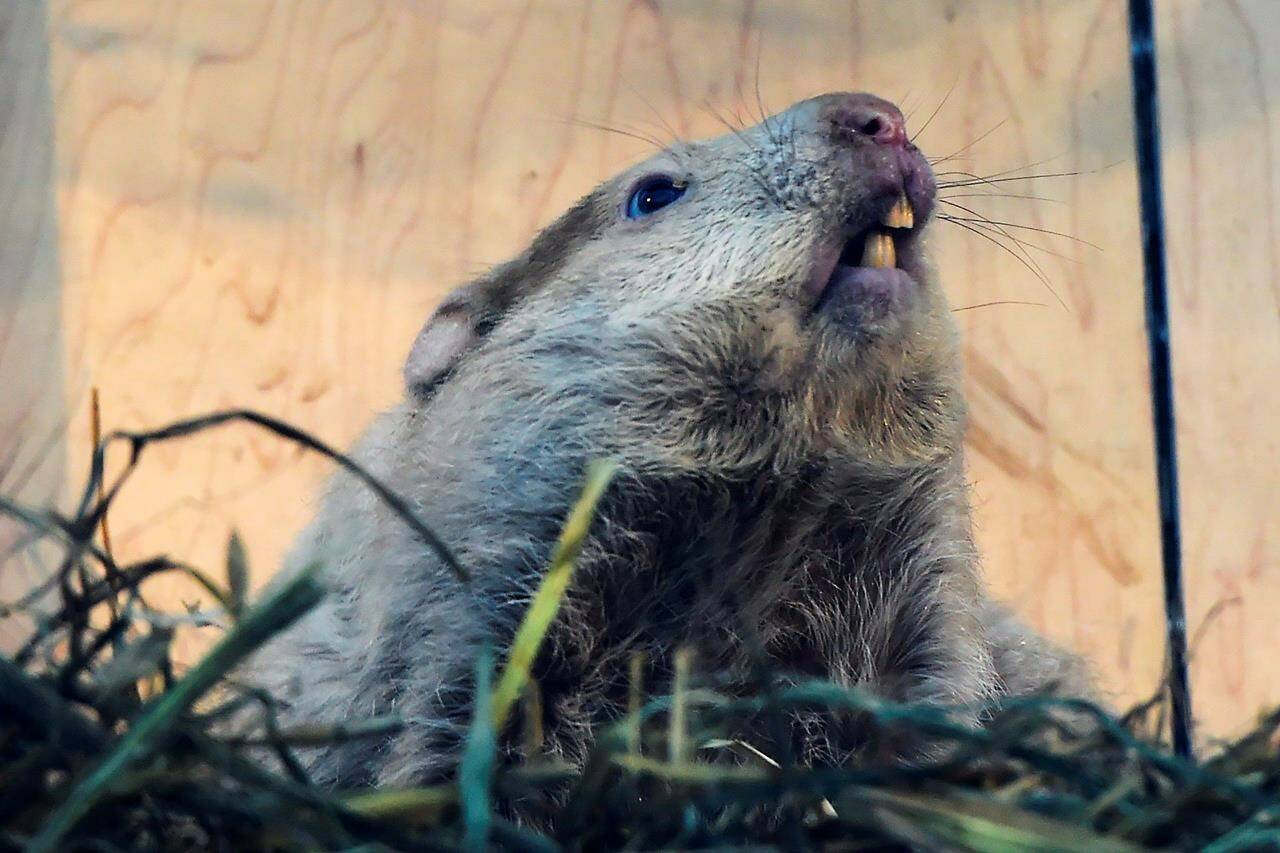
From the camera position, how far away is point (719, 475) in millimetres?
1864

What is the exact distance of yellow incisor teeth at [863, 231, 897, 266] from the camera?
6.36ft

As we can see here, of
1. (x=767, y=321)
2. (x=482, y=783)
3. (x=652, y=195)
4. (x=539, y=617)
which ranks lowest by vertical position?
(x=482, y=783)

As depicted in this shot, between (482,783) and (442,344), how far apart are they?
4.77 ft

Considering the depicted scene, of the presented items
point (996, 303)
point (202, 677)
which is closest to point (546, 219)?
point (996, 303)

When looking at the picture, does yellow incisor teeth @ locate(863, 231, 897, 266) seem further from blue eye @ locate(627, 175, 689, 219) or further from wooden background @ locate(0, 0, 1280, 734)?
wooden background @ locate(0, 0, 1280, 734)

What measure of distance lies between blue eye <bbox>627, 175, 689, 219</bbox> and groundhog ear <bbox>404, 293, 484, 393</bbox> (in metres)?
0.34

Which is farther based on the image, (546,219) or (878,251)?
(546,219)

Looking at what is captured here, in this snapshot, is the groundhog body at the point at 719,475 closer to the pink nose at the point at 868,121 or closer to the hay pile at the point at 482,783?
the pink nose at the point at 868,121

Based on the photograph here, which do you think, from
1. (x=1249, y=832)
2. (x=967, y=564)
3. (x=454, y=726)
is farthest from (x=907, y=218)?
(x=1249, y=832)

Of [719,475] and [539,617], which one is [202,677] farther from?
[719,475]

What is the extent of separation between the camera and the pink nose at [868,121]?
1.96 metres

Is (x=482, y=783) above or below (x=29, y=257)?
below

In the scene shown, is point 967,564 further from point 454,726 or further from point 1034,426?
point 1034,426

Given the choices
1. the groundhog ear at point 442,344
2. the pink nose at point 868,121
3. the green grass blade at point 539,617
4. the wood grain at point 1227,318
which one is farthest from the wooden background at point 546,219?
the green grass blade at point 539,617
